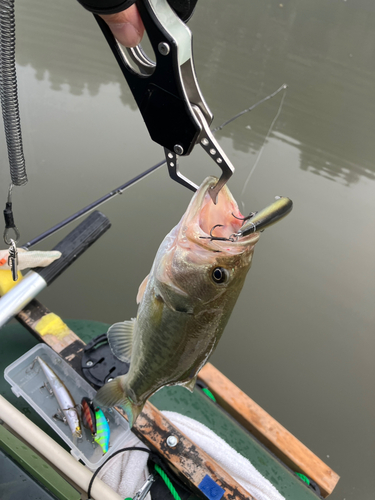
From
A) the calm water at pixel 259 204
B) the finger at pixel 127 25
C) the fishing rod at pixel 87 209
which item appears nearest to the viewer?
the finger at pixel 127 25

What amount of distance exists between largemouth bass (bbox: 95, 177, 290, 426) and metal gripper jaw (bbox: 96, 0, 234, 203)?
0.18 meters

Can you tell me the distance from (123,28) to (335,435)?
9.47 feet

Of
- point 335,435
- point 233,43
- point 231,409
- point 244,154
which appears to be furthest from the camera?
point 233,43

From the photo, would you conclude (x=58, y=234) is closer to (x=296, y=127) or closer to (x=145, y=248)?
(x=145, y=248)

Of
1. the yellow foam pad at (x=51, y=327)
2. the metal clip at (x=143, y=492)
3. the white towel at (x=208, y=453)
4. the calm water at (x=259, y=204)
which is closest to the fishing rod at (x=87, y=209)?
the yellow foam pad at (x=51, y=327)

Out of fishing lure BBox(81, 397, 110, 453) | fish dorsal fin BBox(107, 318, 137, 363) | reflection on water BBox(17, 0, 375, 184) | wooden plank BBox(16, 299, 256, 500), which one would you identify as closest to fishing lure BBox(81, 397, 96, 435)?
fishing lure BBox(81, 397, 110, 453)

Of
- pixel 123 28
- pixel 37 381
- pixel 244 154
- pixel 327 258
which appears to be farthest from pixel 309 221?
pixel 123 28

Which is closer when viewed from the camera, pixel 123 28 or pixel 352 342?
pixel 123 28

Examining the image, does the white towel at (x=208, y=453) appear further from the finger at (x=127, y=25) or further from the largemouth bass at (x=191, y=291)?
the finger at (x=127, y=25)

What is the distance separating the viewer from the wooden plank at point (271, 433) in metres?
1.97

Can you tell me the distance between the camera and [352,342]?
9.91ft

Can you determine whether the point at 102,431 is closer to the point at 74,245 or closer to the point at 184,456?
the point at 184,456

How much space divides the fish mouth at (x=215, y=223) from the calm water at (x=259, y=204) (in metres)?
1.87

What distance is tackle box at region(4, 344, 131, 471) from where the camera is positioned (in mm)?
1540
